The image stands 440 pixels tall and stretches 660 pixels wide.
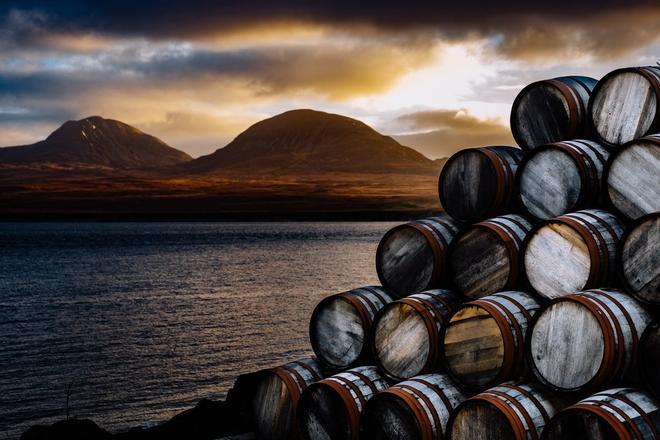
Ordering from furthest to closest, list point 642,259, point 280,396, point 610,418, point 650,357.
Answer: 1. point 280,396
2. point 642,259
3. point 650,357
4. point 610,418

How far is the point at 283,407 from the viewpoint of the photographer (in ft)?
28.8

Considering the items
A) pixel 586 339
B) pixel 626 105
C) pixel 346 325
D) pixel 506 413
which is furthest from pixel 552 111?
pixel 506 413

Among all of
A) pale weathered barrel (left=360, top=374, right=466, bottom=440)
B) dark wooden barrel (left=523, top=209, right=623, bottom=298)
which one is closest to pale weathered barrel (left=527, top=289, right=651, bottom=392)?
dark wooden barrel (left=523, top=209, right=623, bottom=298)

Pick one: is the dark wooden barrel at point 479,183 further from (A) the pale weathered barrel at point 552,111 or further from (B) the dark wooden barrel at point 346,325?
(B) the dark wooden barrel at point 346,325

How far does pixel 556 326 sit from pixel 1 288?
183 ft

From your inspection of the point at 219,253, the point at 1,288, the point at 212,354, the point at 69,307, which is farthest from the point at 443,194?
the point at 219,253

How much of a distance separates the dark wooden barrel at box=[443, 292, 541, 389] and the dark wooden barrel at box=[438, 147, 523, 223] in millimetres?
1367

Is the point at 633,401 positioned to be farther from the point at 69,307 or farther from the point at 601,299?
the point at 69,307

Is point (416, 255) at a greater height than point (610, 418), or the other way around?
point (416, 255)

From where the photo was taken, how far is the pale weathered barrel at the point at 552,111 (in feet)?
27.7

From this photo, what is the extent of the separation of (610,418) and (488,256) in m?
2.46

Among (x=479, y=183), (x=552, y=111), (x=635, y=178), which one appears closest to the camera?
(x=635, y=178)

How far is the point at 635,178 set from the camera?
23.7ft

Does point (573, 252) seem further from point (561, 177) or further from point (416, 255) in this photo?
point (416, 255)
